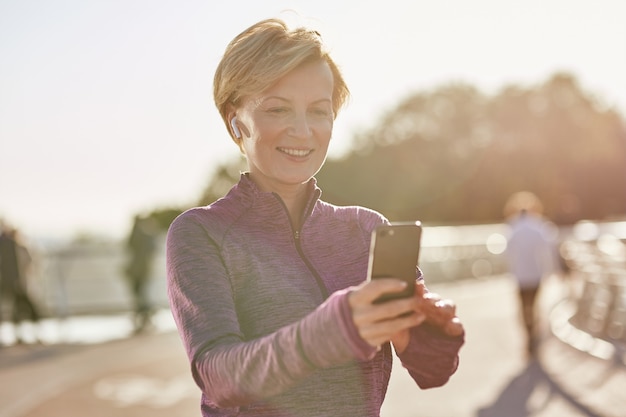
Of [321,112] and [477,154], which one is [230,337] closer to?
[321,112]

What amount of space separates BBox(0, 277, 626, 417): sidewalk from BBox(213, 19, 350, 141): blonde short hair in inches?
253

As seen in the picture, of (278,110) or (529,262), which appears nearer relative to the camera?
(278,110)

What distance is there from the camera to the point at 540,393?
9156 mm

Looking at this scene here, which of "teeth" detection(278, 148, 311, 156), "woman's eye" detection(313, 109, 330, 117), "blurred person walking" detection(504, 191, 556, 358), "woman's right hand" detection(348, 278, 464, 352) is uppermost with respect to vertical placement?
"woman's eye" detection(313, 109, 330, 117)

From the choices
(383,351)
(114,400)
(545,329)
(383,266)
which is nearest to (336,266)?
(383,351)

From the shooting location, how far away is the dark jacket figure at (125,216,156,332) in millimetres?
16031

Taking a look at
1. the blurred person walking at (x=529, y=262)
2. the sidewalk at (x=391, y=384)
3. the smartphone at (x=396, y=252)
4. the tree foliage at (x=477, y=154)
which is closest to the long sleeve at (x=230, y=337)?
the smartphone at (x=396, y=252)

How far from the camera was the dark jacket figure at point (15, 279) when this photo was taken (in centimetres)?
1452

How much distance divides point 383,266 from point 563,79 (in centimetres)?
6490

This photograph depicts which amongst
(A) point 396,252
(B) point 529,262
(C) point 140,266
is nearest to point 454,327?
(A) point 396,252

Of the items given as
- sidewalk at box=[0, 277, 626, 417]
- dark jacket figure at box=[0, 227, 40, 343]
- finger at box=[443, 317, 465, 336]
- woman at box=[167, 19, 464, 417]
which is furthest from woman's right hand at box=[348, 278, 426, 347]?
dark jacket figure at box=[0, 227, 40, 343]

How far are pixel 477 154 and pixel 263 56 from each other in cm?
6171

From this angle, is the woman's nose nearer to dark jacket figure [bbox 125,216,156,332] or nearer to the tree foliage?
dark jacket figure [bbox 125,216,156,332]

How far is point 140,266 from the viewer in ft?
52.6
